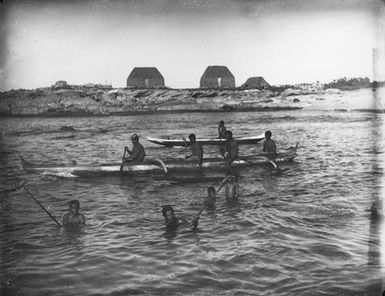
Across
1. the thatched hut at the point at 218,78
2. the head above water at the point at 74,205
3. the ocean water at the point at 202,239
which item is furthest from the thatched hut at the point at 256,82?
the head above water at the point at 74,205

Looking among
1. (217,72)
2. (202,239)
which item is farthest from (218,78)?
(202,239)

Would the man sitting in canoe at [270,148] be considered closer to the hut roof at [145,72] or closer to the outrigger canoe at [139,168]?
the outrigger canoe at [139,168]

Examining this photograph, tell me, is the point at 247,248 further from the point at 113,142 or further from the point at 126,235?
the point at 113,142

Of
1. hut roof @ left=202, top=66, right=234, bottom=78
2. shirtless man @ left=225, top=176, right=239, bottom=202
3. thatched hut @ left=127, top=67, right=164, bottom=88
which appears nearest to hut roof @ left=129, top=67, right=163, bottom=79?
thatched hut @ left=127, top=67, right=164, bottom=88

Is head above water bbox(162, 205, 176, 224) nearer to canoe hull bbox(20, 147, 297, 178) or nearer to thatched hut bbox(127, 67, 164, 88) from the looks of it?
canoe hull bbox(20, 147, 297, 178)

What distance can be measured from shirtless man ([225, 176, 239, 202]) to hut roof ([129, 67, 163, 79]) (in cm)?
5243

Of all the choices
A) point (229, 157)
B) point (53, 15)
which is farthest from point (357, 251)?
point (53, 15)

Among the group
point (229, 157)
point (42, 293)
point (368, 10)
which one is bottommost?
point (42, 293)

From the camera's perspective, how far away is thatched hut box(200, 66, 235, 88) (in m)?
61.2

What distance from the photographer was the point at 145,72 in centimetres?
6097

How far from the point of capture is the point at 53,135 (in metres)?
30.6

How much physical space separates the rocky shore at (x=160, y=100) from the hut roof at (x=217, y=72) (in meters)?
7.96

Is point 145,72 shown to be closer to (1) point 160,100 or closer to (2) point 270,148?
(1) point 160,100

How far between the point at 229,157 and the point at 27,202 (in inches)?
261
